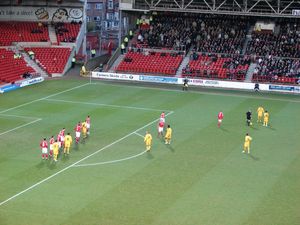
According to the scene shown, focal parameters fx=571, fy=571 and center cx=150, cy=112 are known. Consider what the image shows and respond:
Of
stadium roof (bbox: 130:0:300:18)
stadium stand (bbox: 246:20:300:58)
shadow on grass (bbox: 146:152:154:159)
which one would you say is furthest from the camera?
stadium stand (bbox: 246:20:300:58)

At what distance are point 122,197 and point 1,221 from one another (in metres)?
5.54

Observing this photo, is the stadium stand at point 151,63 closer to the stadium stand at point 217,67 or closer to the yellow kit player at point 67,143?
the stadium stand at point 217,67

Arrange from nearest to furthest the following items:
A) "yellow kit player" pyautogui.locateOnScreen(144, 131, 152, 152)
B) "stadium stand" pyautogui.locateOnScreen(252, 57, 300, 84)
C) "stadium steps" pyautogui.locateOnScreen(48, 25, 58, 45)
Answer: "yellow kit player" pyautogui.locateOnScreen(144, 131, 152, 152) < "stadium stand" pyautogui.locateOnScreen(252, 57, 300, 84) < "stadium steps" pyautogui.locateOnScreen(48, 25, 58, 45)

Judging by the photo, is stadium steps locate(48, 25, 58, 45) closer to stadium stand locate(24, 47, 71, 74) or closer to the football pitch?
stadium stand locate(24, 47, 71, 74)

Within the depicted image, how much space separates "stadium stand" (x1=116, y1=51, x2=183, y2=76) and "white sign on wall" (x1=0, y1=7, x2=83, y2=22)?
9902 mm

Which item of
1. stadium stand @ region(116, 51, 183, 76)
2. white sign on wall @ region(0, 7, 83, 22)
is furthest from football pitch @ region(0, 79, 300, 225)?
white sign on wall @ region(0, 7, 83, 22)

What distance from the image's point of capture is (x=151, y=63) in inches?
2450

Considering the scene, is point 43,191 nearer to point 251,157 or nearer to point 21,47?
point 251,157

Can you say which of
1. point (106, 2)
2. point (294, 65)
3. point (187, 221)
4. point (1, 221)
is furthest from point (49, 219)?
point (106, 2)

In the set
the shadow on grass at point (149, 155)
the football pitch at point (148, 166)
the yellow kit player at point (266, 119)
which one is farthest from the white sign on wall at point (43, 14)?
the shadow on grass at point (149, 155)

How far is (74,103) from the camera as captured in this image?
154 feet

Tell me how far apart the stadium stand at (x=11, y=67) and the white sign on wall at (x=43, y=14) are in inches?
374

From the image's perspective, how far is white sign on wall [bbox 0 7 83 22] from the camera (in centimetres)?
6944

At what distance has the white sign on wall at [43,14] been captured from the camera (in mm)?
69438
